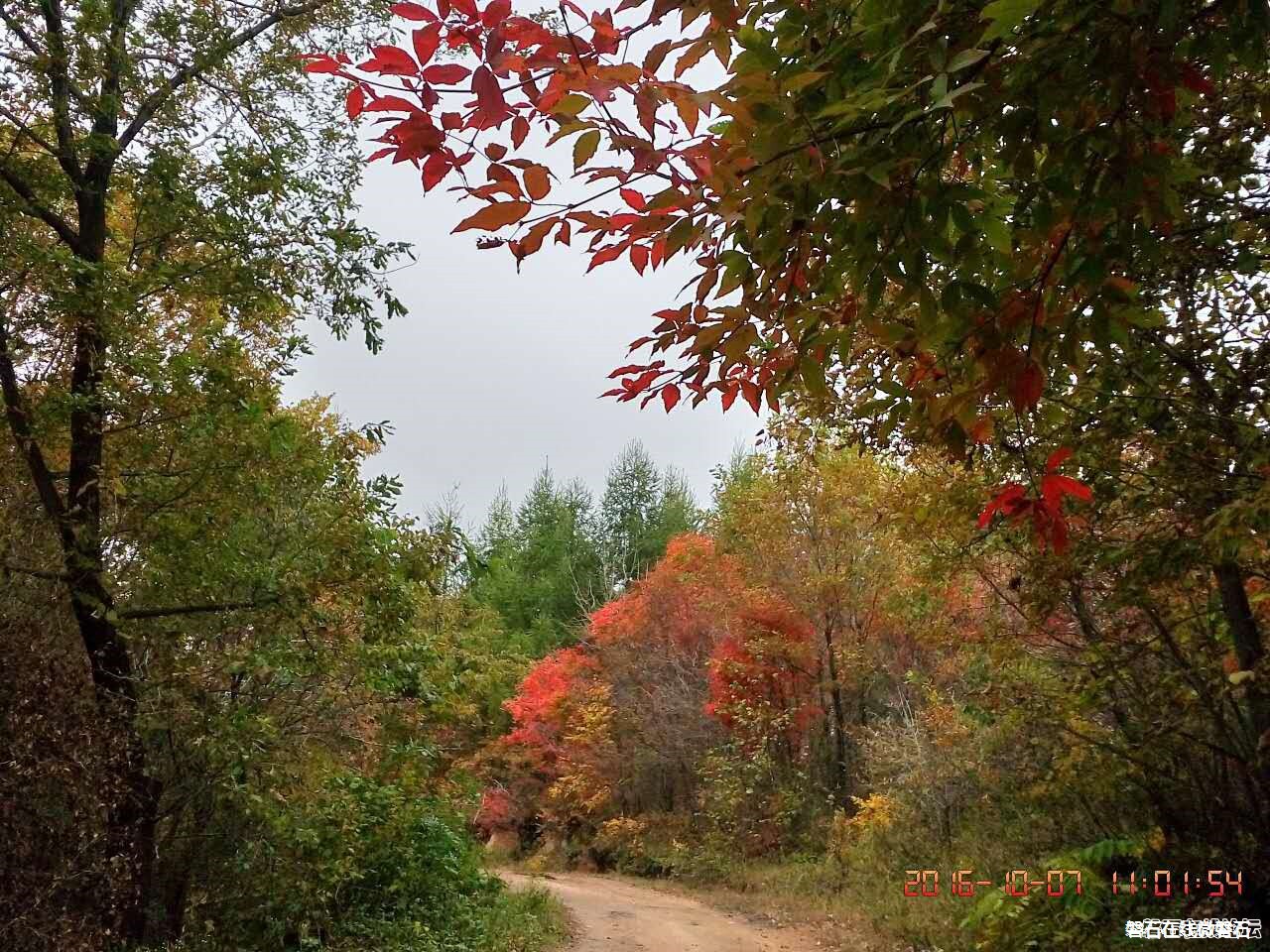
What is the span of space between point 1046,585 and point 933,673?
371 inches

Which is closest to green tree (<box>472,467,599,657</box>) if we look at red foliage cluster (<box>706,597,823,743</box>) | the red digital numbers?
red foliage cluster (<box>706,597,823,743</box>)

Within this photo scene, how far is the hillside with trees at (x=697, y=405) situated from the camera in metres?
1.46

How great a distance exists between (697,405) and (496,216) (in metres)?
1.00

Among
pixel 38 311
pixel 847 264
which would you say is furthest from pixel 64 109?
pixel 847 264

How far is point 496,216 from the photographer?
139 cm

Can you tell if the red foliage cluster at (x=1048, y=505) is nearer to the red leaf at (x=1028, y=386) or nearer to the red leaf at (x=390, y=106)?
the red leaf at (x=1028, y=386)

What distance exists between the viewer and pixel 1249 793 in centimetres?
550

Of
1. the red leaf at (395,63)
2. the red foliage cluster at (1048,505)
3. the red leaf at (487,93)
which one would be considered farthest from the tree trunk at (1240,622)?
the red leaf at (395,63)

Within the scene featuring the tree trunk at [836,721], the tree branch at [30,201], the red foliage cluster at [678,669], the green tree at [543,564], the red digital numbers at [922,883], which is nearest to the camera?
the tree branch at [30,201]

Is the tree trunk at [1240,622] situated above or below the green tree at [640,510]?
below

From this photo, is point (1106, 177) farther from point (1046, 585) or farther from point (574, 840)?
point (574, 840)

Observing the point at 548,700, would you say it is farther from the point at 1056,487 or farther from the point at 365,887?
the point at 1056,487

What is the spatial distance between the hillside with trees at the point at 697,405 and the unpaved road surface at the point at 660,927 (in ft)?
2.52

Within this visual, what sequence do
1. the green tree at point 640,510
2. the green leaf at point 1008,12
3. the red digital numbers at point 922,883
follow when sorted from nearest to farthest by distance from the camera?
the green leaf at point 1008,12, the red digital numbers at point 922,883, the green tree at point 640,510
